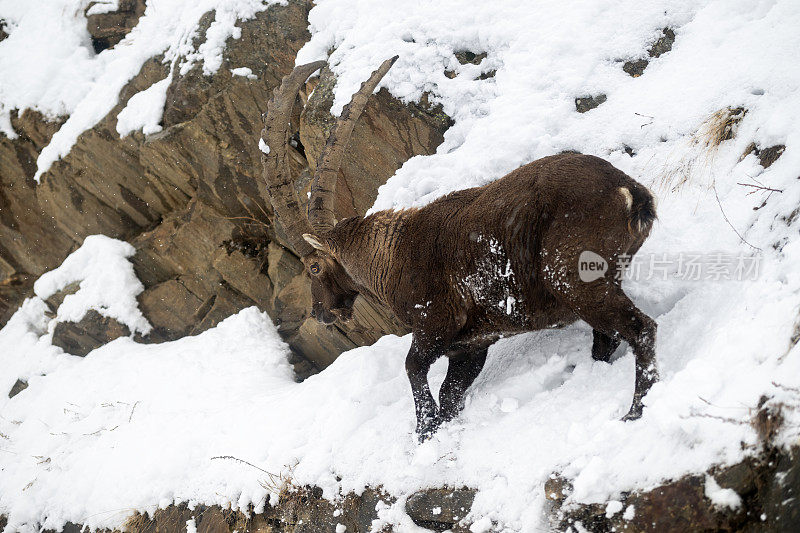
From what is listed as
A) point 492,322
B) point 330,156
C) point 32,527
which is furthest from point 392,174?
point 32,527

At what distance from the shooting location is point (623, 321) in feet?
11.8

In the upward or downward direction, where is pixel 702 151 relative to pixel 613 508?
upward

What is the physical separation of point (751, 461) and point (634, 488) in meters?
0.63

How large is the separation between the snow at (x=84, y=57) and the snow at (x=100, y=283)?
1.74 m

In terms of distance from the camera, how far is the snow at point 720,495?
2618 millimetres

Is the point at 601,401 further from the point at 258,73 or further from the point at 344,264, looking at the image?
the point at 258,73

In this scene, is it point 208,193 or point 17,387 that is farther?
point 17,387

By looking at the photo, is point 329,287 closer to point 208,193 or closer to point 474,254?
point 474,254

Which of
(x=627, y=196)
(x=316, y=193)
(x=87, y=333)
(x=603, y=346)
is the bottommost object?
(x=87, y=333)

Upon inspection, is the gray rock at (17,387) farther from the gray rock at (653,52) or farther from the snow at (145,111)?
the gray rock at (653,52)

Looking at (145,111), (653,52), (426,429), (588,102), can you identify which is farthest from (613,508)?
(145,111)

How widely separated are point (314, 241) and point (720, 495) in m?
3.71

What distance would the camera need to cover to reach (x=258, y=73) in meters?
8.38

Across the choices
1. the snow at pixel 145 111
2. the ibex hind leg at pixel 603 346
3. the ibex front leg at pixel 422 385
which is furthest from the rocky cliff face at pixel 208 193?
the ibex hind leg at pixel 603 346
